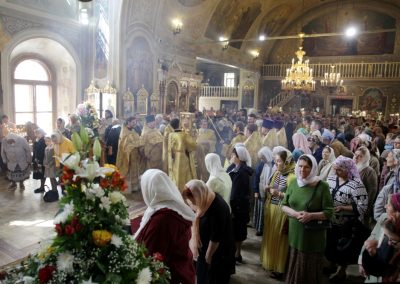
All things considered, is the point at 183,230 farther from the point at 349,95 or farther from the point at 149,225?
the point at 349,95

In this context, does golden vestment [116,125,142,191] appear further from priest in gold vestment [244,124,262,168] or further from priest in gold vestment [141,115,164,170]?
priest in gold vestment [244,124,262,168]

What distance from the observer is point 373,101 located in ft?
68.1

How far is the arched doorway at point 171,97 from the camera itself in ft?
44.8

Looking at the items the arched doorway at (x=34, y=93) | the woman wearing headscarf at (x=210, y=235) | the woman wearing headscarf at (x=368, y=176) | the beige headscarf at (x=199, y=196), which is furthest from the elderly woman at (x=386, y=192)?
the arched doorway at (x=34, y=93)

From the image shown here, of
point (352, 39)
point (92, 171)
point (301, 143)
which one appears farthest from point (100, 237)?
point (352, 39)

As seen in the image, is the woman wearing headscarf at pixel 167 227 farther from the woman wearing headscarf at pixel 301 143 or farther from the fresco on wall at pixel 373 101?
the fresco on wall at pixel 373 101

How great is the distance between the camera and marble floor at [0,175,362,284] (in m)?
4.27

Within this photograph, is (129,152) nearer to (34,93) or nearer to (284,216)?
(284,216)

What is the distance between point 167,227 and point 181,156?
4.10 metres

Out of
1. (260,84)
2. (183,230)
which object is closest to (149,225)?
(183,230)

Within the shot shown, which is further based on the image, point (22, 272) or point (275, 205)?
point (275, 205)

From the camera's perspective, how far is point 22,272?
1.99 meters

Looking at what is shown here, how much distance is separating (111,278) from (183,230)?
94 centimetres

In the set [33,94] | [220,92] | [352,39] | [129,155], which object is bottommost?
[129,155]
